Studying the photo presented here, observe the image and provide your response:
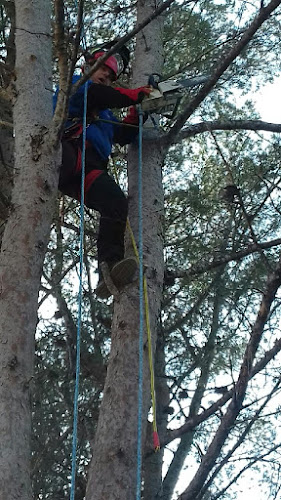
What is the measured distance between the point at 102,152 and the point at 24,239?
114 centimetres

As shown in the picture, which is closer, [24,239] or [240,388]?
[24,239]

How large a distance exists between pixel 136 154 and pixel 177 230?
121cm

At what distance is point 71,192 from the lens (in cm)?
335

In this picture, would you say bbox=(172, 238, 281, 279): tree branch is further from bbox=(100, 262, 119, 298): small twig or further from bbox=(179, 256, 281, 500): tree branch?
bbox=(100, 262, 119, 298): small twig

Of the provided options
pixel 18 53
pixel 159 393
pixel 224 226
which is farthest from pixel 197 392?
pixel 18 53

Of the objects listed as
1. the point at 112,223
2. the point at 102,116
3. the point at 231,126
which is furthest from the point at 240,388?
the point at 102,116

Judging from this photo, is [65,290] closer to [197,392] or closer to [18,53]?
[197,392]

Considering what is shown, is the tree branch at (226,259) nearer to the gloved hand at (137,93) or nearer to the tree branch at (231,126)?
the tree branch at (231,126)

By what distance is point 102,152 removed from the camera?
133 inches

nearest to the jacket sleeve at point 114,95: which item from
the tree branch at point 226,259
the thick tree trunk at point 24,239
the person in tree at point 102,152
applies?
the person in tree at point 102,152

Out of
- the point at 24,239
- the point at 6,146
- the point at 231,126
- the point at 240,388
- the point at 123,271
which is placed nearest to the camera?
the point at 24,239

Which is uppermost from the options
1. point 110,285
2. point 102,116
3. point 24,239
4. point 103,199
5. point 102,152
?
point 102,116

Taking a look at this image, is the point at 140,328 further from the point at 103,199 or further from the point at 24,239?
the point at 103,199

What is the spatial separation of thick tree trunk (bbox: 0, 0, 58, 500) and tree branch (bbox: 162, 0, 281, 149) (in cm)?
59
